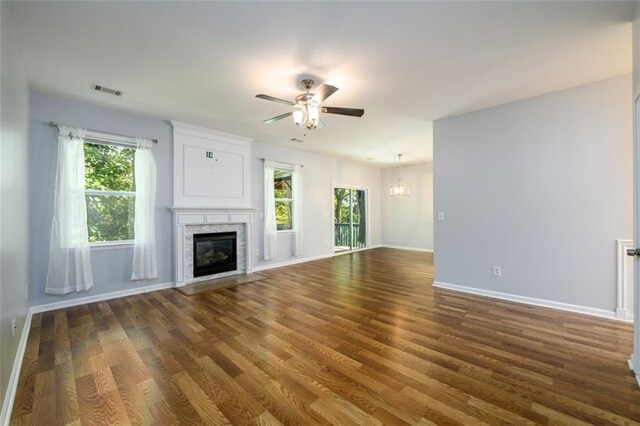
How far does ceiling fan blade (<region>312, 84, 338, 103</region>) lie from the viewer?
259 cm

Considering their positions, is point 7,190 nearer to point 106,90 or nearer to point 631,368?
point 106,90

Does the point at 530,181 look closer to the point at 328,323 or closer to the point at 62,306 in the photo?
the point at 328,323

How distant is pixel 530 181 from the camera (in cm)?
353

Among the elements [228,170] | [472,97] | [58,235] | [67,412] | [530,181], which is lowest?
[67,412]

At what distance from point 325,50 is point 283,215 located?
14.2 feet

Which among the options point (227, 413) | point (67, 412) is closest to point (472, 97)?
point (227, 413)

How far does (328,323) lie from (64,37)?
362 centimetres

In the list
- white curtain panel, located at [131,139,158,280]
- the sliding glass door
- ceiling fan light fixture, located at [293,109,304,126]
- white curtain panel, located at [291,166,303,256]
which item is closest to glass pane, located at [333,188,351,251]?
the sliding glass door

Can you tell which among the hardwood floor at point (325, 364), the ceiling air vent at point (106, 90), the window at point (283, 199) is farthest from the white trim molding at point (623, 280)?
the ceiling air vent at point (106, 90)

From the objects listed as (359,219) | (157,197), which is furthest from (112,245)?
(359,219)

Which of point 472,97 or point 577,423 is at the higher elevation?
point 472,97

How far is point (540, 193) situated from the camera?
346 centimetres

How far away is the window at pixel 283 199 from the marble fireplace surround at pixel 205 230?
2.90ft

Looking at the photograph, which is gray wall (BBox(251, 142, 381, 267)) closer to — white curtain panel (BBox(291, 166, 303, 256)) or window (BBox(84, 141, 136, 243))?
white curtain panel (BBox(291, 166, 303, 256))
